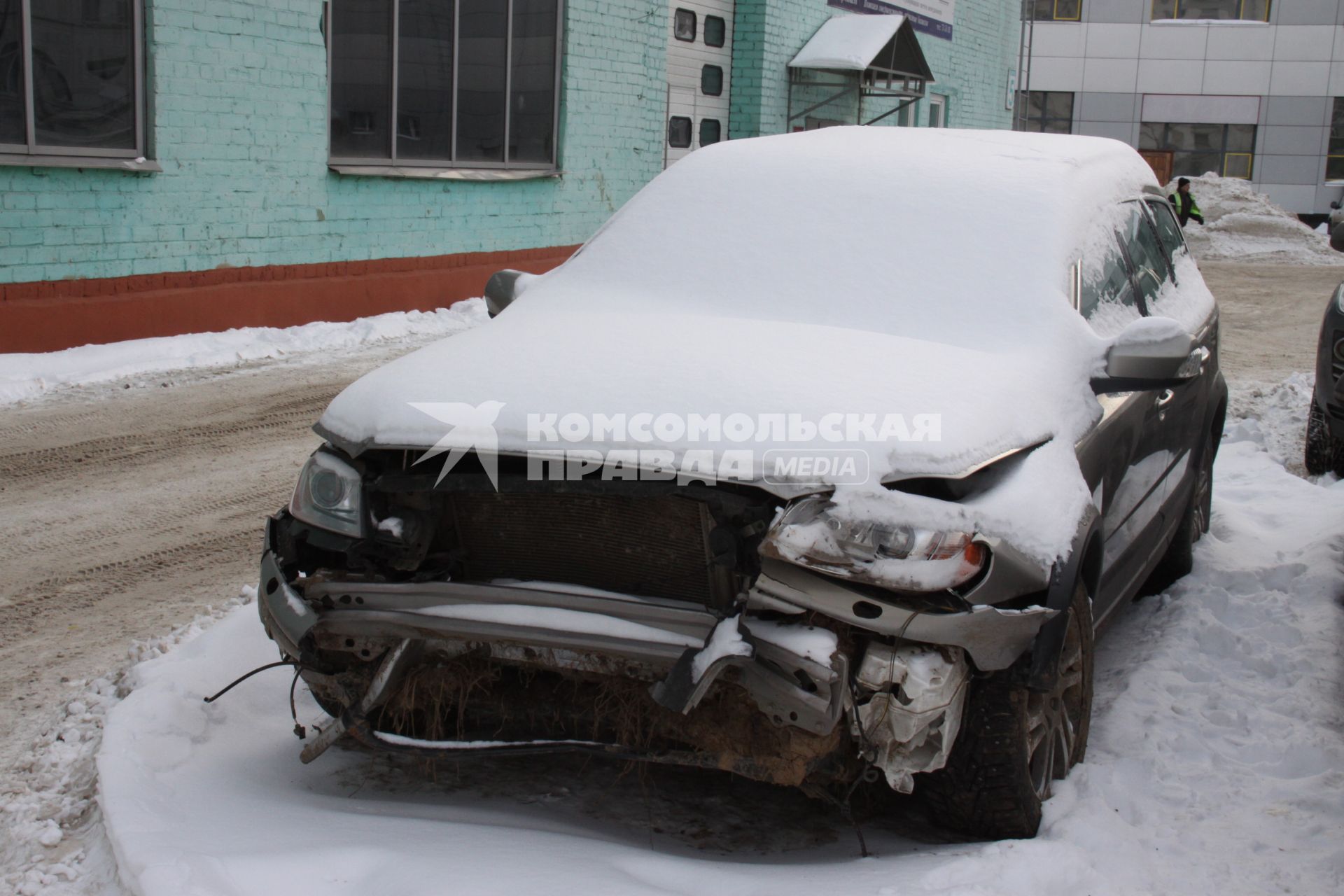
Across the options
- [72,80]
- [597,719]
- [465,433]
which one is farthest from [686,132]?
[597,719]

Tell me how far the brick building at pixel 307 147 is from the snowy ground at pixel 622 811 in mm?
2095

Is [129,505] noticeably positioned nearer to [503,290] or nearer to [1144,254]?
[503,290]

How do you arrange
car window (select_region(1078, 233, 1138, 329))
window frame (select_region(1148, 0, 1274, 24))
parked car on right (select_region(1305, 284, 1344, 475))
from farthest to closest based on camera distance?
window frame (select_region(1148, 0, 1274, 24))
parked car on right (select_region(1305, 284, 1344, 475))
car window (select_region(1078, 233, 1138, 329))

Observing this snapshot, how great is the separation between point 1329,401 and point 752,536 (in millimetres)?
5083

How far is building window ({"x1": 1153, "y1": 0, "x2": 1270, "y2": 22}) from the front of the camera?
3584 cm

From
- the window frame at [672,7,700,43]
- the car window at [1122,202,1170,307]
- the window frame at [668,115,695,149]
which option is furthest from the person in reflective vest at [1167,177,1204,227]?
the car window at [1122,202,1170,307]

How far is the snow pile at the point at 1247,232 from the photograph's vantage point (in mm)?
25219

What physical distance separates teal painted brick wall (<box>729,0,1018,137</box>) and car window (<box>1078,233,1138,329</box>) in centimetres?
1258

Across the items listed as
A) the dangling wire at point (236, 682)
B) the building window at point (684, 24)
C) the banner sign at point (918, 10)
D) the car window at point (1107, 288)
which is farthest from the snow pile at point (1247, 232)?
the dangling wire at point (236, 682)

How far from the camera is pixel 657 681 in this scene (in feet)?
9.23

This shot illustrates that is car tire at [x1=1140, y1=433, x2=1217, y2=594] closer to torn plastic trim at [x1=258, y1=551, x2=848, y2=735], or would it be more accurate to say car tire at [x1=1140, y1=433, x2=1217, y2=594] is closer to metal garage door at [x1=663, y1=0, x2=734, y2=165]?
torn plastic trim at [x1=258, y1=551, x2=848, y2=735]

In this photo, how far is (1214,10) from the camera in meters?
36.3

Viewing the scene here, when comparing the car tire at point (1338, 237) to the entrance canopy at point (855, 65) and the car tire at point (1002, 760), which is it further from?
the entrance canopy at point (855, 65)

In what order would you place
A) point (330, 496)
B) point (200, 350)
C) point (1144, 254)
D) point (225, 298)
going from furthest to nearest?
point (225, 298), point (200, 350), point (1144, 254), point (330, 496)
